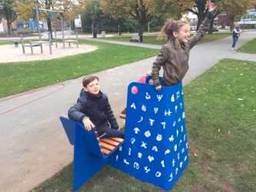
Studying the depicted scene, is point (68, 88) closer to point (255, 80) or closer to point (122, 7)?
point (255, 80)

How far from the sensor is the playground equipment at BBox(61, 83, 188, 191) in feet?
11.6

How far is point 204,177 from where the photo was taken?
13.1 ft

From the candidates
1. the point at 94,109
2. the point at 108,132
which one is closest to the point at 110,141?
the point at 108,132

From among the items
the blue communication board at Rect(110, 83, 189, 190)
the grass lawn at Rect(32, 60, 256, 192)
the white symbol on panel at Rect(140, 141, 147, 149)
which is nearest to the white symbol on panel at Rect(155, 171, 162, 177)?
the blue communication board at Rect(110, 83, 189, 190)

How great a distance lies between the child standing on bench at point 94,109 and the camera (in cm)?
376

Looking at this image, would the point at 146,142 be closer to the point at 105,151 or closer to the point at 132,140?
the point at 132,140

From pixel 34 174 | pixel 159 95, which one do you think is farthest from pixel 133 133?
pixel 34 174

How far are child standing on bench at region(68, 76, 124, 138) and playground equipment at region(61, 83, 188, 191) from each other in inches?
6.5

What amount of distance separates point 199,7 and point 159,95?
88.0ft

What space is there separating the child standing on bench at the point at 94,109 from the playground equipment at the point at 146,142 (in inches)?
6.5

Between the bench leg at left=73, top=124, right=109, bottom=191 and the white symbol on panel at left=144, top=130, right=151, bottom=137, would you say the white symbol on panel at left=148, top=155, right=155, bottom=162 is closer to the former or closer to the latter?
the white symbol on panel at left=144, top=130, right=151, bottom=137

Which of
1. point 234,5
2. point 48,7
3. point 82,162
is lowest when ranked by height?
point 82,162

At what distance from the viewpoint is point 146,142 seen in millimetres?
3777

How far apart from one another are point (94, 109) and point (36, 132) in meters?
1.91
